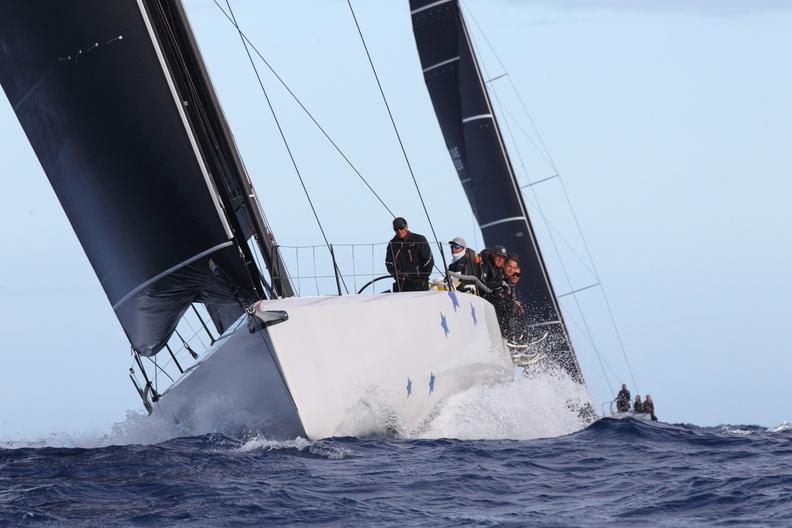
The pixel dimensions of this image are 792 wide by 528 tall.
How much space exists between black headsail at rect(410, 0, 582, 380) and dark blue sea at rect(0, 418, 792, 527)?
8333 mm

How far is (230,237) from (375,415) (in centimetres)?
138

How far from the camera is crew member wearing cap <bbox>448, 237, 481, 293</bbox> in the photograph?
34.7 ft

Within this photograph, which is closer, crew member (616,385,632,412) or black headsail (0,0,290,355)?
black headsail (0,0,290,355)

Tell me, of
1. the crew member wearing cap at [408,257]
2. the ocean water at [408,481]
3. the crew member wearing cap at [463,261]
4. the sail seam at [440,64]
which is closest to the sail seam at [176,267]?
the ocean water at [408,481]

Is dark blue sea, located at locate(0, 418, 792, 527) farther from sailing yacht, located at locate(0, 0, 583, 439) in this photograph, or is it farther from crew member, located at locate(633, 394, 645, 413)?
crew member, located at locate(633, 394, 645, 413)

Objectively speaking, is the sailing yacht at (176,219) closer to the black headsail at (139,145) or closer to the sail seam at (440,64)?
the black headsail at (139,145)

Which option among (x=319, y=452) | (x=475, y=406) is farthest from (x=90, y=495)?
(x=475, y=406)

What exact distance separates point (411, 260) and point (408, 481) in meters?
3.34

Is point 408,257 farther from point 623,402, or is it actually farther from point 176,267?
point 623,402

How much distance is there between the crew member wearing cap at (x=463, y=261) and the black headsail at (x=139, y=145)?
10.7 feet

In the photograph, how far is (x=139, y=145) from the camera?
23.7 ft

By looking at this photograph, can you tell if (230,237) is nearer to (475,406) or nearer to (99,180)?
(99,180)

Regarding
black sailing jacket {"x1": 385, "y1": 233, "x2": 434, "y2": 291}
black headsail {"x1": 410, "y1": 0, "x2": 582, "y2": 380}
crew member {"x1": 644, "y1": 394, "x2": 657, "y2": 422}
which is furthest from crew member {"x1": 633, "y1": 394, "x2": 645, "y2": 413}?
black sailing jacket {"x1": 385, "y1": 233, "x2": 434, "y2": 291}

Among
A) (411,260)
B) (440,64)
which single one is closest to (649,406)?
(440,64)
